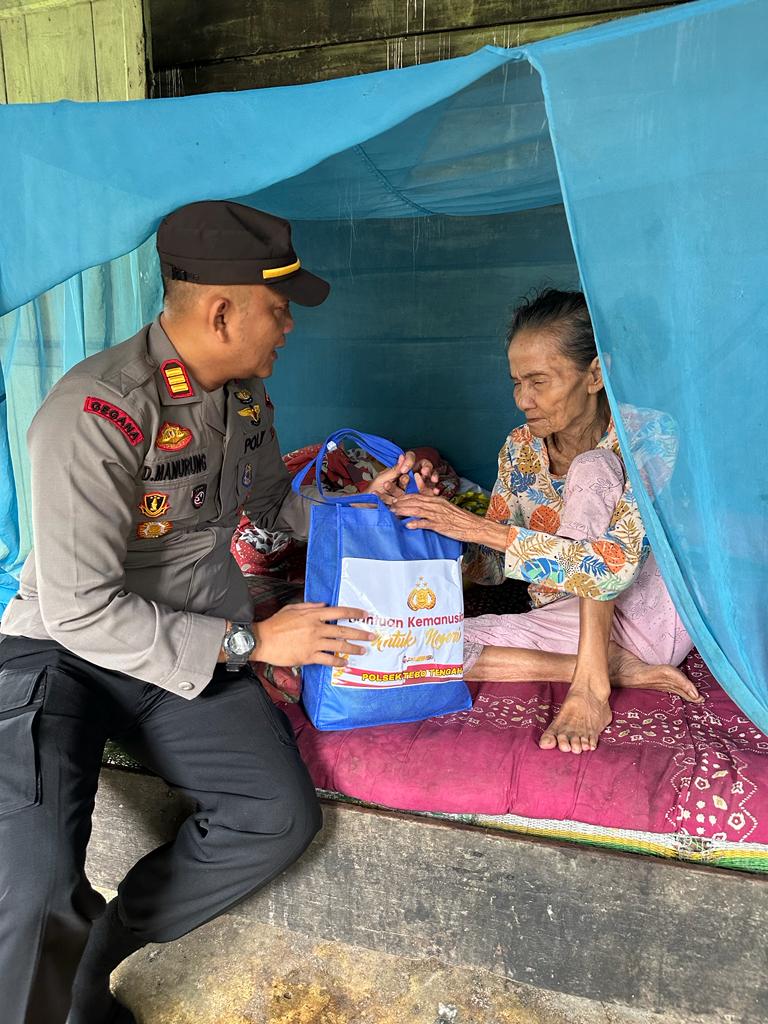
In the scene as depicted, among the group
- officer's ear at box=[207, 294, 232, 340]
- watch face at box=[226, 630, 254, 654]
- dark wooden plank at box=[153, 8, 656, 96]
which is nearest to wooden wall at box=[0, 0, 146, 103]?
dark wooden plank at box=[153, 8, 656, 96]

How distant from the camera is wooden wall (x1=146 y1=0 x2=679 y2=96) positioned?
2.80 m

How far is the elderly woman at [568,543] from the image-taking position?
70.4 inches

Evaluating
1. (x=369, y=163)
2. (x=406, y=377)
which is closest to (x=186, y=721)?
(x=369, y=163)

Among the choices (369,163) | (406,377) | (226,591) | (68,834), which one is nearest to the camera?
(68,834)

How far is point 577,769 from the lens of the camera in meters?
1.65

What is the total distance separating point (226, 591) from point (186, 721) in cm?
28

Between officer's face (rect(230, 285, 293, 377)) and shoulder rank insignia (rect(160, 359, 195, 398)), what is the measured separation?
0.32 feet

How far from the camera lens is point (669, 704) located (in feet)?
6.18

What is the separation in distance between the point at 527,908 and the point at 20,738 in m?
0.97

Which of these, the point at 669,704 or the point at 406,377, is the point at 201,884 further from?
the point at 406,377

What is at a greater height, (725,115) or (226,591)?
(725,115)

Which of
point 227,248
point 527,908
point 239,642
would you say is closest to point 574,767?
point 527,908

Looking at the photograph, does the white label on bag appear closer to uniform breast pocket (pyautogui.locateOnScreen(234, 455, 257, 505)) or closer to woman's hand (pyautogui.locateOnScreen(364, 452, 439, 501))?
woman's hand (pyautogui.locateOnScreen(364, 452, 439, 501))

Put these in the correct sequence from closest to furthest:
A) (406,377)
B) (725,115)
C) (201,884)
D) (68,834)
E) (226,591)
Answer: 1. (725,115)
2. (68,834)
3. (201,884)
4. (226,591)
5. (406,377)
